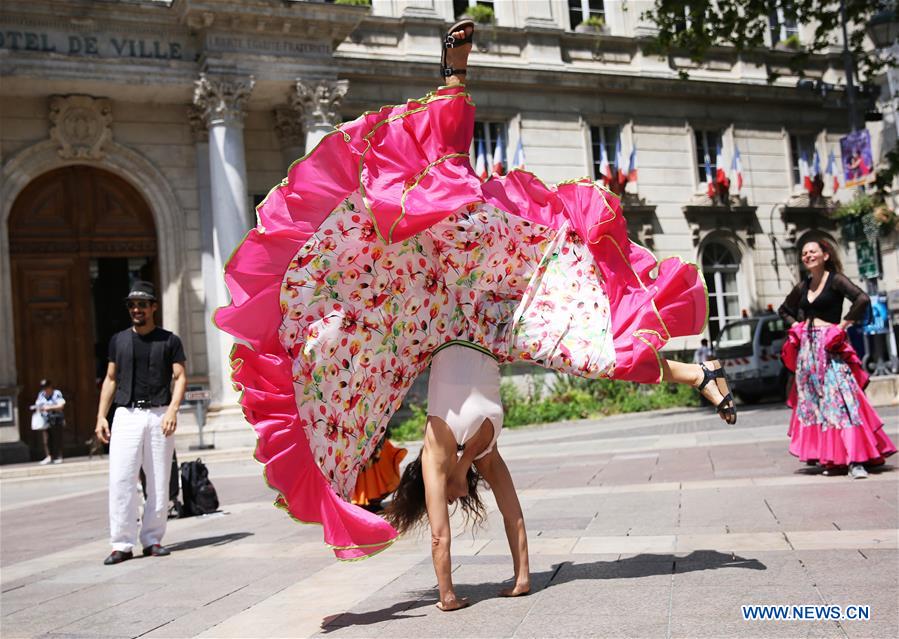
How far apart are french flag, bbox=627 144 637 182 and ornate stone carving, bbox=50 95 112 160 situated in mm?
13941

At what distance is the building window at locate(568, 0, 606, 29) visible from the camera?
27.8m

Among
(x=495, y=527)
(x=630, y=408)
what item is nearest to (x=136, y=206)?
(x=630, y=408)

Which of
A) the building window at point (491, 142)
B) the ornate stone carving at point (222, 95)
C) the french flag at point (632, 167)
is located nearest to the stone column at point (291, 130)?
the ornate stone carving at point (222, 95)

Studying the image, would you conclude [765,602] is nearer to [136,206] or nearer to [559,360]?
[559,360]

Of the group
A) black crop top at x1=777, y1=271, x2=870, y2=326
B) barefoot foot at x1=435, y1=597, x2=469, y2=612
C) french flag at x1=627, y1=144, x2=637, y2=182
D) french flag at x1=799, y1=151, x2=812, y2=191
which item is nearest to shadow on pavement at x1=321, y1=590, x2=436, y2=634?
barefoot foot at x1=435, y1=597, x2=469, y2=612

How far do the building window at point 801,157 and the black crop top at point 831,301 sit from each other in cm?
2252

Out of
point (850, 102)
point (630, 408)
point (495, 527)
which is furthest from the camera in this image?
point (630, 408)

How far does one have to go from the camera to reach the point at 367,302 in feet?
16.5

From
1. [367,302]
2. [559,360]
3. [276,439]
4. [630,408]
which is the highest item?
[367,302]

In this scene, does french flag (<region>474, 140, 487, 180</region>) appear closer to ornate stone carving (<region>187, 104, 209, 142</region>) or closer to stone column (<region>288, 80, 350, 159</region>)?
stone column (<region>288, 80, 350, 159</region>)

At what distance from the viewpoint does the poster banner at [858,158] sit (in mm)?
19750

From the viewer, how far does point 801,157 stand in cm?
3038

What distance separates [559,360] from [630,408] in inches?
728

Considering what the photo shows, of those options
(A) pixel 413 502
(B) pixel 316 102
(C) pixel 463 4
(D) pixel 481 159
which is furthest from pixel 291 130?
(A) pixel 413 502
